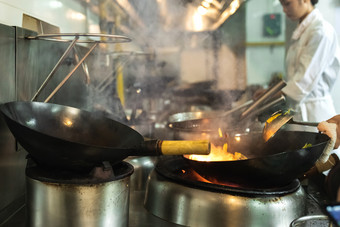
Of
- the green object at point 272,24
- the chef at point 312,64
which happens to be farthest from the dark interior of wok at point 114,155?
the green object at point 272,24

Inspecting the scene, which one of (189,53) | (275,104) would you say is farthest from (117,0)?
(189,53)

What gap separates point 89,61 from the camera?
7.14 ft

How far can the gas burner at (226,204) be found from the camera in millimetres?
1041

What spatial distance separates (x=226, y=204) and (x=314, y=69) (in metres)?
1.87

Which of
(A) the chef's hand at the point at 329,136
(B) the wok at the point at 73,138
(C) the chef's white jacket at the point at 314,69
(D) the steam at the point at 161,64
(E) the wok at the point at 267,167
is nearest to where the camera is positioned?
(B) the wok at the point at 73,138

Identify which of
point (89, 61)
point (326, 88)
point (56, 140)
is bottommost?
point (56, 140)

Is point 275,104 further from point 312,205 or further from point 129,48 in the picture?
point 129,48

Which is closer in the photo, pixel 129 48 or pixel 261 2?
pixel 129 48

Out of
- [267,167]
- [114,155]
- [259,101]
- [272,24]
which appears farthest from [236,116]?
[272,24]

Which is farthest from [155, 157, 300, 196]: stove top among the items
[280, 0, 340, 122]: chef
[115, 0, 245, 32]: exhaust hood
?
[280, 0, 340, 122]: chef

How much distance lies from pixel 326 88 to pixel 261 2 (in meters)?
5.11

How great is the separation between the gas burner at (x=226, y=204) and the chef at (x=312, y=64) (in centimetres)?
151

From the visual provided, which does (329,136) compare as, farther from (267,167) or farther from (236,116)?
(236,116)

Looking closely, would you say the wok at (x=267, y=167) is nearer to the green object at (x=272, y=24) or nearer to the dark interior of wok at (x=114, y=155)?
the dark interior of wok at (x=114, y=155)
